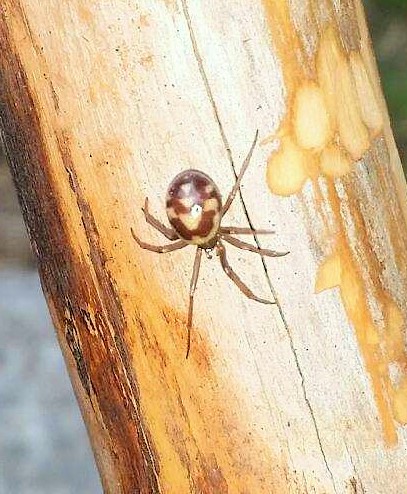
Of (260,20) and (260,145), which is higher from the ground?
(260,20)

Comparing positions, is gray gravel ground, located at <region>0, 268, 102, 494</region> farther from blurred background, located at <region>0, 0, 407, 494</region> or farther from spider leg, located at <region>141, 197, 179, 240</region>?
spider leg, located at <region>141, 197, 179, 240</region>

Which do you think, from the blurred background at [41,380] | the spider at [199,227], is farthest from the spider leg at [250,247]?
the blurred background at [41,380]

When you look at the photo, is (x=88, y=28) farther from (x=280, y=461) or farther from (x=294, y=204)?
(x=280, y=461)

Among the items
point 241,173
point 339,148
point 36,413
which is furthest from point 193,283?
point 36,413

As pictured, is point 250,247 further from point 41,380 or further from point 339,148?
point 41,380

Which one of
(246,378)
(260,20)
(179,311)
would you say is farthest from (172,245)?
(260,20)

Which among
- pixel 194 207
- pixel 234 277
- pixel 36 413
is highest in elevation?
pixel 194 207

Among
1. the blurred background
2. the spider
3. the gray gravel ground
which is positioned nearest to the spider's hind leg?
the spider
